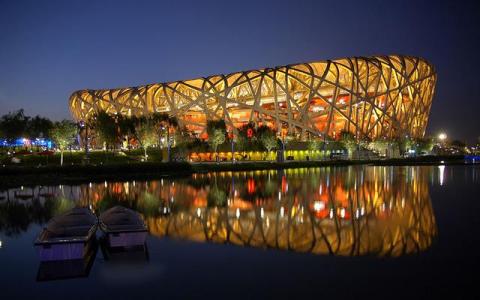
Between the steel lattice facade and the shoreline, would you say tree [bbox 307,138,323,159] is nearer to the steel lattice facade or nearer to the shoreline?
the steel lattice facade

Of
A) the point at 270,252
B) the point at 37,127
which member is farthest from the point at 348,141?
the point at 270,252

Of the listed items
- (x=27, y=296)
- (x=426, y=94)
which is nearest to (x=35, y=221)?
(x=27, y=296)

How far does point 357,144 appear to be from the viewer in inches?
3310

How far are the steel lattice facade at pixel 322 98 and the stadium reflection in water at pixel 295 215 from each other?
60.1 metres

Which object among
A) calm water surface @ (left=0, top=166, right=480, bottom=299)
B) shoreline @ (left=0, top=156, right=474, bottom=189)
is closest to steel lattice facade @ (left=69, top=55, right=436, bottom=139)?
shoreline @ (left=0, top=156, right=474, bottom=189)

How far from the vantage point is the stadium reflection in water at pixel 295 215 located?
563 inches

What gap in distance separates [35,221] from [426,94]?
97.1 metres

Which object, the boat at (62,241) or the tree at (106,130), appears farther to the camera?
the tree at (106,130)

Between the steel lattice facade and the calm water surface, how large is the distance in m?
66.3

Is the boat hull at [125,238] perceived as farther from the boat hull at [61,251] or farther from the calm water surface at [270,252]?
the boat hull at [61,251]

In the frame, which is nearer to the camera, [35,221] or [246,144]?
[35,221]

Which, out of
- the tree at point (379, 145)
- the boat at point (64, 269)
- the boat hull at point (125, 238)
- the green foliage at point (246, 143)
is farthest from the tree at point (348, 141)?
the boat at point (64, 269)

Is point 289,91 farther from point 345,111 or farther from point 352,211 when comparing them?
point 352,211

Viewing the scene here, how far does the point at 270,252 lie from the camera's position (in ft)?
43.2
